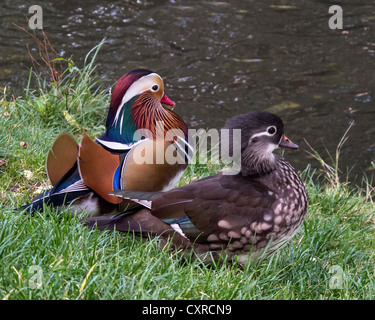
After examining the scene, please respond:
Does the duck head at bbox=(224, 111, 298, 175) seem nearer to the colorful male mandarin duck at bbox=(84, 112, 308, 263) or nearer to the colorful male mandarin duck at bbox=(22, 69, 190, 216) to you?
the colorful male mandarin duck at bbox=(84, 112, 308, 263)

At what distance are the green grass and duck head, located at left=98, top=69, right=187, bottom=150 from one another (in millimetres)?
635

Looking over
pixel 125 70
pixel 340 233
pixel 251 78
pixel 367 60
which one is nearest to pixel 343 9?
pixel 367 60

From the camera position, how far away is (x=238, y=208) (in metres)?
2.99

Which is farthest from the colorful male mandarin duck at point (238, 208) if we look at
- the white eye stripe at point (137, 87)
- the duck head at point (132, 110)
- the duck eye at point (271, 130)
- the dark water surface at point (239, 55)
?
the dark water surface at point (239, 55)

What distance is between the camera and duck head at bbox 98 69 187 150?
11.5 ft

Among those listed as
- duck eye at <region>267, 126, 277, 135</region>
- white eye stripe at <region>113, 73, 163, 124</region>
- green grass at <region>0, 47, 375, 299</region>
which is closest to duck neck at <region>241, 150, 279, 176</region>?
duck eye at <region>267, 126, 277, 135</region>

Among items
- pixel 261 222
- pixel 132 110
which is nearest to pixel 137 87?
pixel 132 110

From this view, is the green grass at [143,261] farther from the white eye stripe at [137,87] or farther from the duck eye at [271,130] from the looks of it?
the white eye stripe at [137,87]

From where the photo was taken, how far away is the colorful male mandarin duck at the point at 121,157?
3293 mm

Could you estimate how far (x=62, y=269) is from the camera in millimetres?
2494

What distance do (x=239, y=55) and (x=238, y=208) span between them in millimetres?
5419
